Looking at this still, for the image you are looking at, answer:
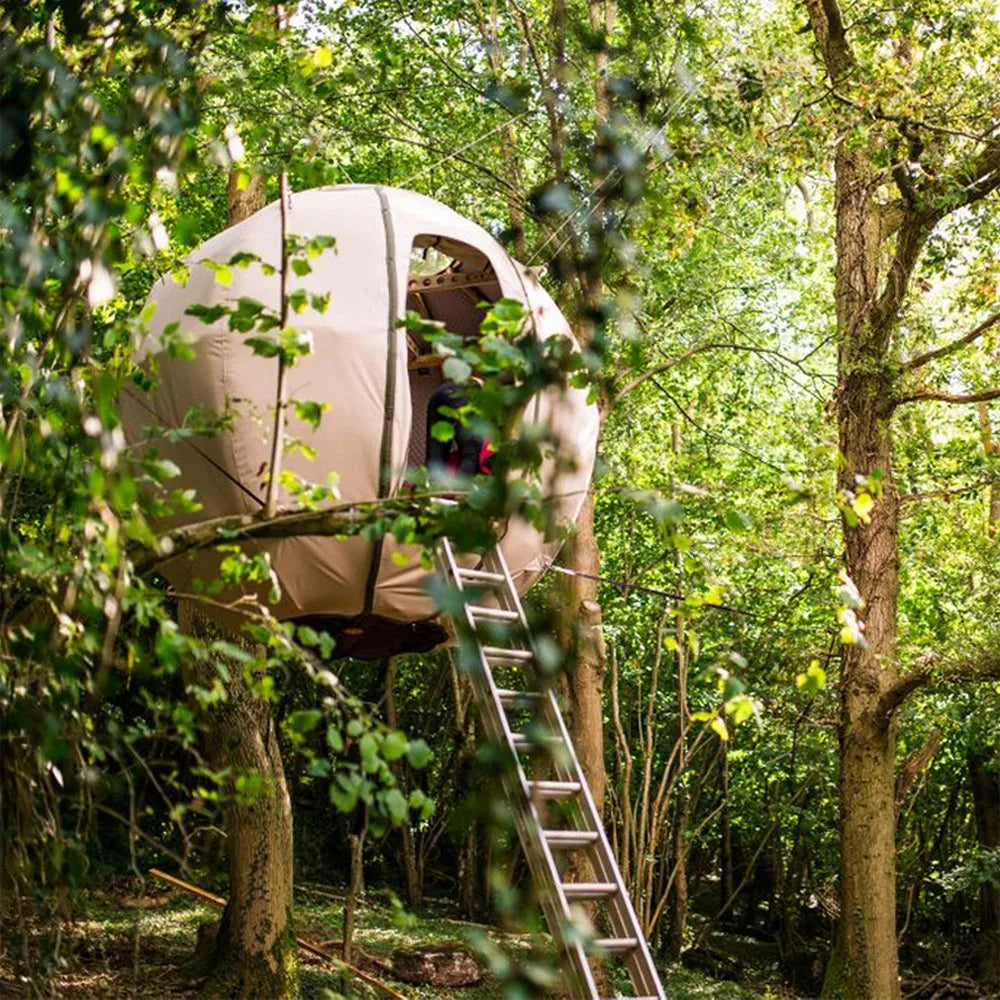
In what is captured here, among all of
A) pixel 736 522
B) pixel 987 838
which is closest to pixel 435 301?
pixel 736 522

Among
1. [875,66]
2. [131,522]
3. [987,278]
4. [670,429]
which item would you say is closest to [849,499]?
[131,522]

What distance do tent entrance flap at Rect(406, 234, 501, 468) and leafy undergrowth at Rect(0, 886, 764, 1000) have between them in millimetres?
2893

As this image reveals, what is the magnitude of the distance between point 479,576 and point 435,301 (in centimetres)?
287

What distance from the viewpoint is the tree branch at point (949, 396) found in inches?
435

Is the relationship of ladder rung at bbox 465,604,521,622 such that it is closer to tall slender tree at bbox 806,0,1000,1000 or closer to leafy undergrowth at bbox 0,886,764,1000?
leafy undergrowth at bbox 0,886,764,1000

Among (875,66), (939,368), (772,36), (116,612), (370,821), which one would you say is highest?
(772,36)

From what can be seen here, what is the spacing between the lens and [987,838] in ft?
55.4

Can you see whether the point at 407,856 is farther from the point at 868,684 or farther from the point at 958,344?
the point at 958,344

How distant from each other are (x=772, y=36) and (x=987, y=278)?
2.38m

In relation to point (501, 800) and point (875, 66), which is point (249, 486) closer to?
point (501, 800)

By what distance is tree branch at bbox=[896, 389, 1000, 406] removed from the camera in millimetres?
11043

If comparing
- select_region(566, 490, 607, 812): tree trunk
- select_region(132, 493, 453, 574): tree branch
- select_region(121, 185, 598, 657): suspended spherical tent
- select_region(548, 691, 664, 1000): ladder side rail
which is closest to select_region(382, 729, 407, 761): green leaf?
select_region(132, 493, 453, 574): tree branch

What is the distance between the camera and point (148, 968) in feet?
32.8

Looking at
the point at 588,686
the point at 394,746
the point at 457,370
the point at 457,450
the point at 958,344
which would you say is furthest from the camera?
the point at 958,344
